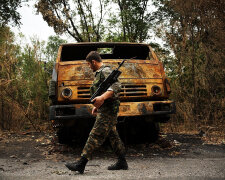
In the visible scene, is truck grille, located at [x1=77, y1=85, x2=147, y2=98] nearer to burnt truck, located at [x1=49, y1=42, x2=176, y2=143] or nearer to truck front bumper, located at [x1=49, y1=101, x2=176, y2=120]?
burnt truck, located at [x1=49, y1=42, x2=176, y2=143]

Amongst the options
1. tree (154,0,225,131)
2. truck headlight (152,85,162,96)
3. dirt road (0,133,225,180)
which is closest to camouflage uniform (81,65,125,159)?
dirt road (0,133,225,180)

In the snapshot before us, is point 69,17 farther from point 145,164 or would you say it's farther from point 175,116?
point 145,164

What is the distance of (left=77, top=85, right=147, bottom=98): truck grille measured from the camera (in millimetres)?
4664

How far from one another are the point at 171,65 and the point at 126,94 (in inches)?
165

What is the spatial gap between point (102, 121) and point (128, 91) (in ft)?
4.86

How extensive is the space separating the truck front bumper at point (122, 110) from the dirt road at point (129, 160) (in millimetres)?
733

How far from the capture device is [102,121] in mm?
3420

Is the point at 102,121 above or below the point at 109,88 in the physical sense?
below

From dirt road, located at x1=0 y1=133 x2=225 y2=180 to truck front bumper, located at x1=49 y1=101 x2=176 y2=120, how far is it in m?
0.73

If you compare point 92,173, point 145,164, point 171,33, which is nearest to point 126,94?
point 145,164

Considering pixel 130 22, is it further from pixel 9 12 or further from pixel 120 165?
pixel 120 165

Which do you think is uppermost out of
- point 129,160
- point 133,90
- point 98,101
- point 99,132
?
point 133,90

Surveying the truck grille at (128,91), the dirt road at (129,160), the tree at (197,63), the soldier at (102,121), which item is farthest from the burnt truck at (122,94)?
the tree at (197,63)

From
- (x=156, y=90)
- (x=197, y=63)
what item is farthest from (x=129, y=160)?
(x=197, y=63)
